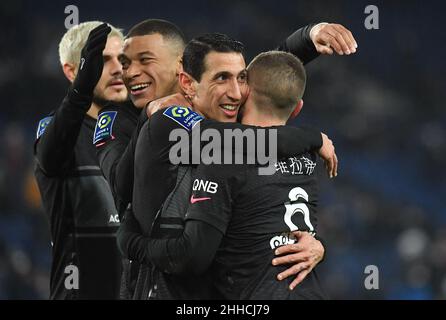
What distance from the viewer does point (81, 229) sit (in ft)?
12.0

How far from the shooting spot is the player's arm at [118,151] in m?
2.89

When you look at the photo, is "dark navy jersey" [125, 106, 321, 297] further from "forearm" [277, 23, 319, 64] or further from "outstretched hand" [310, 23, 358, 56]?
"forearm" [277, 23, 319, 64]

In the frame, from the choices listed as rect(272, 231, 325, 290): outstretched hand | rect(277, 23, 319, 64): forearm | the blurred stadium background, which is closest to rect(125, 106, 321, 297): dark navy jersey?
rect(272, 231, 325, 290): outstretched hand

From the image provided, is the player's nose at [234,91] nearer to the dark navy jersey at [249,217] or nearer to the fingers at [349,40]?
the dark navy jersey at [249,217]

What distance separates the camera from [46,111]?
8.23m

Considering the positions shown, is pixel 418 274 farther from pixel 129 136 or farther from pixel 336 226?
pixel 129 136

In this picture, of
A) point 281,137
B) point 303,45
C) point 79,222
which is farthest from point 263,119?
point 79,222

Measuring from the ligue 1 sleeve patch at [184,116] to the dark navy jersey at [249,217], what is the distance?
19 centimetres

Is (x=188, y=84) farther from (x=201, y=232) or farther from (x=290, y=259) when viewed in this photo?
(x=290, y=259)

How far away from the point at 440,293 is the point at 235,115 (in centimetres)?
506

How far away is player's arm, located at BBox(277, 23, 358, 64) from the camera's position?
294 cm

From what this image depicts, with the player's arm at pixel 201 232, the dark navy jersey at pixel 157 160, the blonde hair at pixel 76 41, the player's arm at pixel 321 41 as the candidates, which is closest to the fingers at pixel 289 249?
the player's arm at pixel 201 232

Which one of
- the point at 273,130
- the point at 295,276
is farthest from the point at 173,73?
the point at 295,276

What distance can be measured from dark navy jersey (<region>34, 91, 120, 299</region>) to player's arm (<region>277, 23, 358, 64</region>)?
106 centimetres
